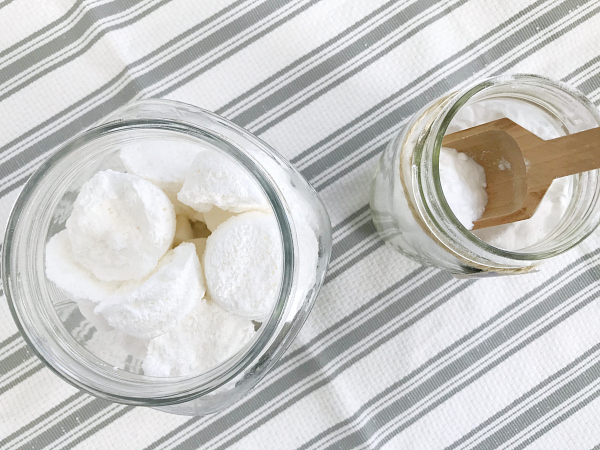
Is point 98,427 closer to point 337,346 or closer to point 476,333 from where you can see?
point 337,346

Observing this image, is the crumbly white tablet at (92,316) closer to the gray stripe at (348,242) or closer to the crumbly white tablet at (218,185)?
the crumbly white tablet at (218,185)

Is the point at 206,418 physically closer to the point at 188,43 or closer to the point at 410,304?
the point at 410,304

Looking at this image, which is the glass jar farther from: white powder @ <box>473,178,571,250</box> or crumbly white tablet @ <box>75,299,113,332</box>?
white powder @ <box>473,178,571,250</box>

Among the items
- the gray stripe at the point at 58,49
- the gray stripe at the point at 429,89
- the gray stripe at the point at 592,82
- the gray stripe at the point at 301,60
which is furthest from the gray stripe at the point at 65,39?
the gray stripe at the point at 592,82

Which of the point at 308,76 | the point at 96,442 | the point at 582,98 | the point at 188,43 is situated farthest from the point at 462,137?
the point at 96,442

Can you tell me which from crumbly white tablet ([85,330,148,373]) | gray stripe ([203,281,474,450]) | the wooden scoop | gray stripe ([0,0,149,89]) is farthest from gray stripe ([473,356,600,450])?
gray stripe ([0,0,149,89])
